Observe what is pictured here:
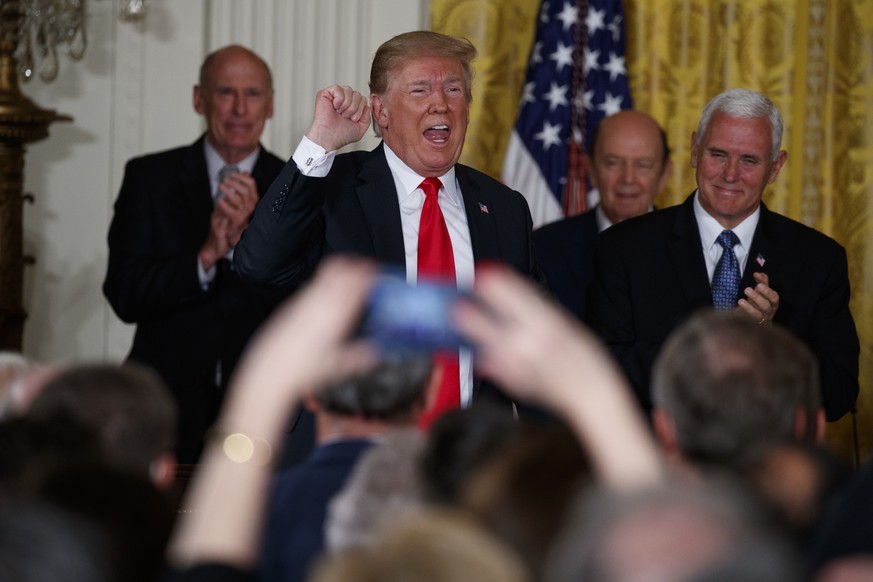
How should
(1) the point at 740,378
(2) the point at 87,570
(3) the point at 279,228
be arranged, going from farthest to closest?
(3) the point at 279,228 < (1) the point at 740,378 < (2) the point at 87,570

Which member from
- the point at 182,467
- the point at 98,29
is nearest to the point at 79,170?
the point at 98,29

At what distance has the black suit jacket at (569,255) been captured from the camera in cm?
585

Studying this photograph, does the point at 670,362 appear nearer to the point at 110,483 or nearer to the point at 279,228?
the point at 110,483

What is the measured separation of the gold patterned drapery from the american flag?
14 cm

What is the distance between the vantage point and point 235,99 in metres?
5.63

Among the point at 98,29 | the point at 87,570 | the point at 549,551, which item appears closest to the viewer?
the point at 87,570

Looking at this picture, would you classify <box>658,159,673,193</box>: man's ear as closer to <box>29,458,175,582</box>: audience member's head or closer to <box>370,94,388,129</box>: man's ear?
<box>370,94,388,129</box>: man's ear

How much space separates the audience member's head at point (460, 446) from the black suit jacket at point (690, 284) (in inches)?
88.8

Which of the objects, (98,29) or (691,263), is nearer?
(691,263)

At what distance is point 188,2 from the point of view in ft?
20.6

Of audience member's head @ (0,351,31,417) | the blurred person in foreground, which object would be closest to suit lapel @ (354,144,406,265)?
audience member's head @ (0,351,31,417)

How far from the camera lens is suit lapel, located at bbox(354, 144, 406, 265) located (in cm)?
400

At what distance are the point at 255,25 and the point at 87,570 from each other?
4991 millimetres

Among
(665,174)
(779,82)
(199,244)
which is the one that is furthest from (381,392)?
(779,82)
